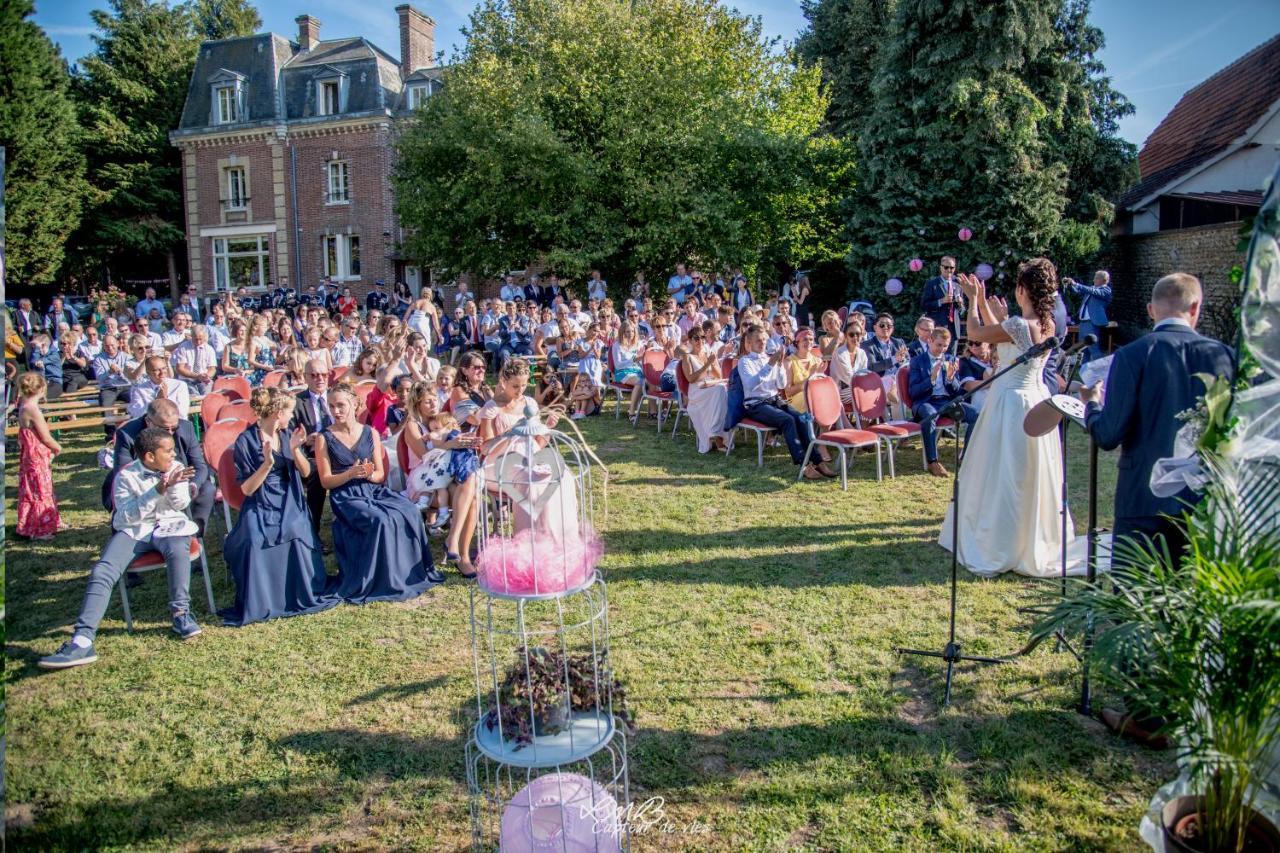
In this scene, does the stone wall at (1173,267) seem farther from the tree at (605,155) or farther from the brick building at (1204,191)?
the tree at (605,155)

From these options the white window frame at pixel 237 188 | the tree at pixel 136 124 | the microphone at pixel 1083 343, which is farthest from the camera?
the white window frame at pixel 237 188

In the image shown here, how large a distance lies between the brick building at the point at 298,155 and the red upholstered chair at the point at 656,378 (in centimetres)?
2080

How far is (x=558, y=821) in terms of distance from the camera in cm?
288

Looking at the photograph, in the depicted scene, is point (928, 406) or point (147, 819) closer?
point (147, 819)

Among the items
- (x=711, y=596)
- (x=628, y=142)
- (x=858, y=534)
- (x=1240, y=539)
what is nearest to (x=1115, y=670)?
(x=1240, y=539)

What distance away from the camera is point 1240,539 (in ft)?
8.79

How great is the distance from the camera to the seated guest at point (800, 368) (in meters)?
9.28

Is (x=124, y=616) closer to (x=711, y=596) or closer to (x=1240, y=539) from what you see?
(x=711, y=596)

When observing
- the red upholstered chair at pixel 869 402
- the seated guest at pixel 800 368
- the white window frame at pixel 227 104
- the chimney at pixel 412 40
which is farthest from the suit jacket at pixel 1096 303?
the white window frame at pixel 227 104

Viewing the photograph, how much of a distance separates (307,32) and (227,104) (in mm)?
4194

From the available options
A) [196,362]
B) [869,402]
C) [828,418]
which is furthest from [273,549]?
[196,362]

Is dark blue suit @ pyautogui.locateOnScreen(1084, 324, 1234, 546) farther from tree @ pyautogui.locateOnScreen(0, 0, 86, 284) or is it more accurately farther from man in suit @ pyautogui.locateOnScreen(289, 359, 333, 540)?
tree @ pyautogui.locateOnScreen(0, 0, 86, 284)

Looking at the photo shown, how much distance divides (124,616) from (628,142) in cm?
1721

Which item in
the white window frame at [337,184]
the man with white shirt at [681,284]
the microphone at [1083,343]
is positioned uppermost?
the white window frame at [337,184]
